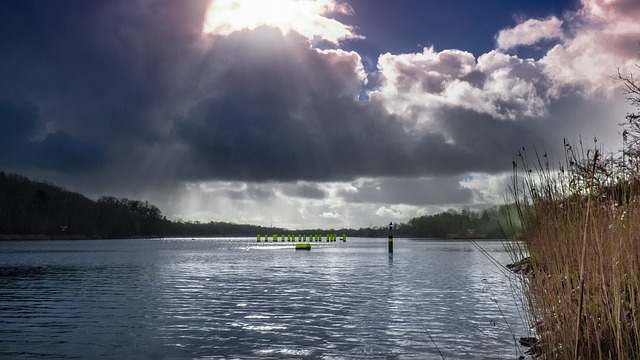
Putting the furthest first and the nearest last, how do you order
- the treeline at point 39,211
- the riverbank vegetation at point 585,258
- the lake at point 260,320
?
the treeline at point 39,211, the lake at point 260,320, the riverbank vegetation at point 585,258

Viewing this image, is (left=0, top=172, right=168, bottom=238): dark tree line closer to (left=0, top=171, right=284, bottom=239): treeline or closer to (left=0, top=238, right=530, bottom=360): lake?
(left=0, top=171, right=284, bottom=239): treeline

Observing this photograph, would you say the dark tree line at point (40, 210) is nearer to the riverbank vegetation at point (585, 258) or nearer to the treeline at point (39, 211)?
the treeline at point (39, 211)

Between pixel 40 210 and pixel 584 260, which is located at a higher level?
pixel 40 210

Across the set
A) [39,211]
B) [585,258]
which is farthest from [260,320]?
[39,211]

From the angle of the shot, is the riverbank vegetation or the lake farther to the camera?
the lake

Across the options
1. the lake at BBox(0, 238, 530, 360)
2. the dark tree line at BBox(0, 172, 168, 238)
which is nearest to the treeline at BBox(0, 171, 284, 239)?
the dark tree line at BBox(0, 172, 168, 238)

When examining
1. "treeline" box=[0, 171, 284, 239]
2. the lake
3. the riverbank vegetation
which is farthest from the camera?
"treeline" box=[0, 171, 284, 239]

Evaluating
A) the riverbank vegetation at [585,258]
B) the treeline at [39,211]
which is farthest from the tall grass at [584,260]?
the treeline at [39,211]

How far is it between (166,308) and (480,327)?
1075 centimetres

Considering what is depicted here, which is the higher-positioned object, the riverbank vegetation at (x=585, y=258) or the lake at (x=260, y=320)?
the riverbank vegetation at (x=585, y=258)

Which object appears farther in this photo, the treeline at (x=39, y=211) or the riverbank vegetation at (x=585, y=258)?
the treeline at (x=39, y=211)

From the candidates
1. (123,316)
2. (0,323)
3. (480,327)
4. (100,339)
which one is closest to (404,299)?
(480,327)

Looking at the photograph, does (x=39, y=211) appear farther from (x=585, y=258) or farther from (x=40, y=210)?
(x=585, y=258)

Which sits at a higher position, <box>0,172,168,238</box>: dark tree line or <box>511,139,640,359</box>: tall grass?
<box>0,172,168,238</box>: dark tree line
